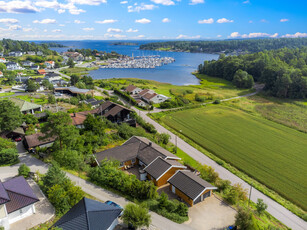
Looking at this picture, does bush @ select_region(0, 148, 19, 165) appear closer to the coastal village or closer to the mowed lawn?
the coastal village

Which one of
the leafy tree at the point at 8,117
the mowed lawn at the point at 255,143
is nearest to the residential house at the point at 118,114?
the mowed lawn at the point at 255,143

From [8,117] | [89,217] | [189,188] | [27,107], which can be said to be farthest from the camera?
[27,107]

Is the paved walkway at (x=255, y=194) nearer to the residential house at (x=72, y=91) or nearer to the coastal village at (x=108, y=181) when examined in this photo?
the coastal village at (x=108, y=181)

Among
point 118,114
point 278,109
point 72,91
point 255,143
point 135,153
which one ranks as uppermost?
point 72,91

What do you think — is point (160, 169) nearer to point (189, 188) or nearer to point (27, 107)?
point (189, 188)

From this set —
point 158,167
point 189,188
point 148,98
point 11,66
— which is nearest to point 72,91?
point 148,98

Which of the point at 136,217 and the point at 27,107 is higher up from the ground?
the point at 27,107

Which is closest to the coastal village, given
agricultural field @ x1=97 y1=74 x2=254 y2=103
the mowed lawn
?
the mowed lawn
